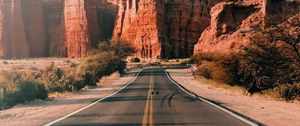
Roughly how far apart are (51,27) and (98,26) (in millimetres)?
16464

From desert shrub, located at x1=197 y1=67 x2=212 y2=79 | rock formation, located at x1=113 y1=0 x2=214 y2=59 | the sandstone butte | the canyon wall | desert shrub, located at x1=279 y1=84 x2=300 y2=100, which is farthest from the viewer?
the canyon wall

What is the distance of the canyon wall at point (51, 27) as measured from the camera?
126000 mm

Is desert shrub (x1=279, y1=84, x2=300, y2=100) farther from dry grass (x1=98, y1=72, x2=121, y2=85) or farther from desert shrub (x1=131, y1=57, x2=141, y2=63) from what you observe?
desert shrub (x1=131, y1=57, x2=141, y2=63)

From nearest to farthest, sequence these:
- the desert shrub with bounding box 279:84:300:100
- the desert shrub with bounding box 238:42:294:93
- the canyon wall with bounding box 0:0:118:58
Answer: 1. the desert shrub with bounding box 279:84:300:100
2. the desert shrub with bounding box 238:42:294:93
3. the canyon wall with bounding box 0:0:118:58

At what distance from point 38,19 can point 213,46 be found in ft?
261

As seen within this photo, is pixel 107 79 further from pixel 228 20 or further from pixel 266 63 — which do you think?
pixel 266 63

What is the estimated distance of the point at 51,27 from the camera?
137625 mm

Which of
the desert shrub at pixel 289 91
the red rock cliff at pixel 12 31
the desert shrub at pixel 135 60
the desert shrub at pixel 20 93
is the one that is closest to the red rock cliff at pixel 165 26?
the desert shrub at pixel 135 60

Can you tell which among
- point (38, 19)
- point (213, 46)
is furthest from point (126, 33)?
point (213, 46)

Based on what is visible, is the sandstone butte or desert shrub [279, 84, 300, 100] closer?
desert shrub [279, 84, 300, 100]

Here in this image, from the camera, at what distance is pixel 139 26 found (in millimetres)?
122312

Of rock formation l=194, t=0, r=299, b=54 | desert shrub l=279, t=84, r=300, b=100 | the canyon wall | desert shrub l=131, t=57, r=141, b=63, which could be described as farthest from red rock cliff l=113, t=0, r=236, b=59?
desert shrub l=279, t=84, r=300, b=100

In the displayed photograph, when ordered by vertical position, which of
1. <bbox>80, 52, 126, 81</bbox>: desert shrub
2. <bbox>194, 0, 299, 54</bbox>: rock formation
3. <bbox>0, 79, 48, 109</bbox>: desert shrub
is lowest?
<bbox>0, 79, 48, 109</bbox>: desert shrub

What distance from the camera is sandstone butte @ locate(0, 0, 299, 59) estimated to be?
120375mm
